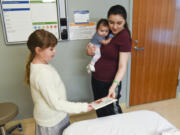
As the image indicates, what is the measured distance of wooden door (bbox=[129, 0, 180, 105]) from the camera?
225 centimetres

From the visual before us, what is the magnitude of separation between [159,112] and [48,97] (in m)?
1.95

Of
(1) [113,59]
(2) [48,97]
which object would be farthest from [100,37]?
(2) [48,97]

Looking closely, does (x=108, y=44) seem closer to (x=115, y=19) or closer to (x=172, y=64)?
(x=115, y=19)

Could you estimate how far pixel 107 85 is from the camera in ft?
5.33

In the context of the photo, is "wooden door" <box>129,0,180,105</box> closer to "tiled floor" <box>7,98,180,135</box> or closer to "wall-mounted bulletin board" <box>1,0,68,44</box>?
"tiled floor" <box>7,98,180,135</box>

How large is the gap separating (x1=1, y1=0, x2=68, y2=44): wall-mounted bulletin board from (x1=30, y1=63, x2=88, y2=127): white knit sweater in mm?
931

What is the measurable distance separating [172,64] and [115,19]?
1678 millimetres

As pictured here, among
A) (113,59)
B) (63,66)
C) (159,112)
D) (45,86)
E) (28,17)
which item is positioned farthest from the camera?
(159,112)

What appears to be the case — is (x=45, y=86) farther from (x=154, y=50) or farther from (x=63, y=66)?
(x=154, y=50)

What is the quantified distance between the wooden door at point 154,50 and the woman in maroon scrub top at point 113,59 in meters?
0.87

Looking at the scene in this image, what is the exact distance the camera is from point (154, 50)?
8.02 feet

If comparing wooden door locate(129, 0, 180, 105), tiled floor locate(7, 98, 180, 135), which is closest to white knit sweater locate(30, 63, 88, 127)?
tiled floor locate(7, 98, 180, 135)

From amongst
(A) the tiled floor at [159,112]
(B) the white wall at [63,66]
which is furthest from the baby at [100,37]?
(A) the tiled floor at [159,112]

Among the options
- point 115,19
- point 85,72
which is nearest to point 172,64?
point 85,72
